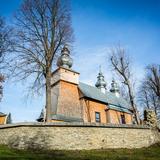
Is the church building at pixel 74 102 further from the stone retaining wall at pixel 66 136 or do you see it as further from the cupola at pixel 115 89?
the stone retaining wall at pixel 66 136

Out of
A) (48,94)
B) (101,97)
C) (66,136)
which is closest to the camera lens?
(66,136)

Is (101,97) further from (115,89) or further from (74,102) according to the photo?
(115,89)

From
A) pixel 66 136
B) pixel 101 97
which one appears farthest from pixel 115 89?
pixel 66 136

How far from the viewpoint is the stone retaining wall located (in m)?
13.9

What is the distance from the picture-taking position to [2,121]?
2925 centimetres

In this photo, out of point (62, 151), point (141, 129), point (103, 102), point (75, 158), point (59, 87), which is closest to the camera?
point (75, 158)

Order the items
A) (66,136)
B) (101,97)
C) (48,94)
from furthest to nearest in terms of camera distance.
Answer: (101,97)
(48,94)
(66,136)

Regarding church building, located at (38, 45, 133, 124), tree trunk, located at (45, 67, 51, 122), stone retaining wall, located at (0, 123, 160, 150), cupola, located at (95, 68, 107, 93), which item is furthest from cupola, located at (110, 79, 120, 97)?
stone retaining wall, located at (0, 123, 160, 150)

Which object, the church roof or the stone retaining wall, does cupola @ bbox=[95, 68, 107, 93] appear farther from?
the stone retaining wall

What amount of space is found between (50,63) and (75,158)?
9137 mm

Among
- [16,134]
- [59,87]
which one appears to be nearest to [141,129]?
[16,134]

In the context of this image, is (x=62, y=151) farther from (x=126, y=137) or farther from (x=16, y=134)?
(x=126, y=137)

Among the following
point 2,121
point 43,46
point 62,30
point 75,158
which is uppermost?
point 62,30

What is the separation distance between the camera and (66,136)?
1448 cm
